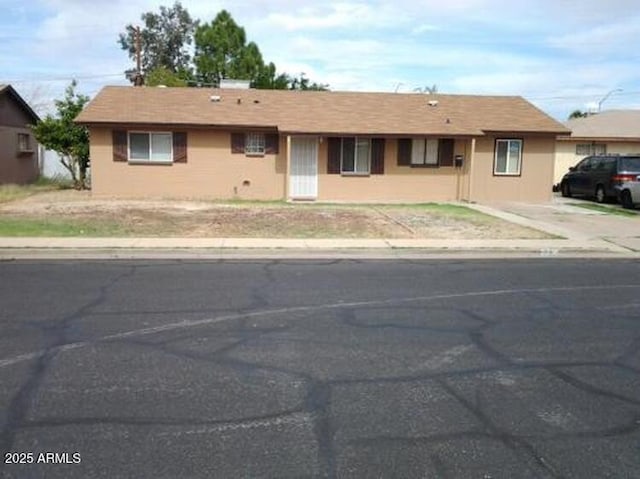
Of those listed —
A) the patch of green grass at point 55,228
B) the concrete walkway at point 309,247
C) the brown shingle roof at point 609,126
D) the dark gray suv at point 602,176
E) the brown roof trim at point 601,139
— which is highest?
the brown shingle roof at point 609,126

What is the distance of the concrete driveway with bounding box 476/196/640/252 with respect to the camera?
15570mm

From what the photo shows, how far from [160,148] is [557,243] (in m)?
15.6

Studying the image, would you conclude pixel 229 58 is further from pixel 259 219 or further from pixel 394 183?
pixel 259 219

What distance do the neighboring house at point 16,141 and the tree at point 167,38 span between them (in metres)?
33.1

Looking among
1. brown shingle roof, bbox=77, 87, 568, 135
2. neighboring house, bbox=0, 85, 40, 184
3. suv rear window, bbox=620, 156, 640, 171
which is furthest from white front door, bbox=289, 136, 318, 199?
neighboring house, bbox=0, 85, 40, 184

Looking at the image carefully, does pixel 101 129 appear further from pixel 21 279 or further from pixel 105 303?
pixel 105 303

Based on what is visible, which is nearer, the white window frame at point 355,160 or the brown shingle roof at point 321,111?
the brown shingle roof at point 321,111

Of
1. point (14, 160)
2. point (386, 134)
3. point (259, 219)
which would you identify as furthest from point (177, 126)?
point (14, 160)

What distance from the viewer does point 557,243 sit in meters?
14.3

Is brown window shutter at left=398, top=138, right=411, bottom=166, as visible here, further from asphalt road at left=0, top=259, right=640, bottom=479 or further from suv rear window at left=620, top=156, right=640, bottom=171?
asphalt road at left=0, top=259, right=640, bottom=479

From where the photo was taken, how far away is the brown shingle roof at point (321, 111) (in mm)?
24938

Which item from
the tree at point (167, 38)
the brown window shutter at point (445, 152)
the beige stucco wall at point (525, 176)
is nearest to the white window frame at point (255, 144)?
the brown window shutter at point (445, 152)

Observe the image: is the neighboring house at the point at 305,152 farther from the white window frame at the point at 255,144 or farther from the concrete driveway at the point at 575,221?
the concrete driveway at the point at 575,221

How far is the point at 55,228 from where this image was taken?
15203 millimetres
